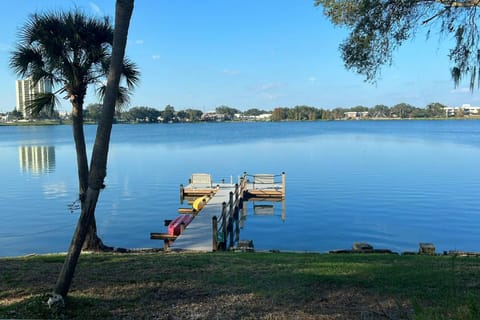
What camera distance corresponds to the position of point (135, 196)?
1018 inches

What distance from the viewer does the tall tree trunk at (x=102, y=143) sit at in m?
4.79

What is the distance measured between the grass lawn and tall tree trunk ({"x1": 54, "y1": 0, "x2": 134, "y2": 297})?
0.56m

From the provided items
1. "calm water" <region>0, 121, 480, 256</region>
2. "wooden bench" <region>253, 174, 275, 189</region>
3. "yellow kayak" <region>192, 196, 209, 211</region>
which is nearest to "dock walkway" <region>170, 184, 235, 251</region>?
"yellow kayak" <region>192, 196, 209, 211</region>

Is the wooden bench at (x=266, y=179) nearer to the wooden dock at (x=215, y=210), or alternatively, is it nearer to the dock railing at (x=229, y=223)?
the wooden dock at (x=215, y=210)

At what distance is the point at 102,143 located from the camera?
4852mm

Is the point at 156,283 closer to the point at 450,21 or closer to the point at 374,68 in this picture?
the point at 374,68

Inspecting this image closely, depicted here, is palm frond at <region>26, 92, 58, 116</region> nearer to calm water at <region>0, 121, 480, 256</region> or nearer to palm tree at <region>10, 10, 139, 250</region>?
palm tree at <region>10, 10, 139, 250</region>

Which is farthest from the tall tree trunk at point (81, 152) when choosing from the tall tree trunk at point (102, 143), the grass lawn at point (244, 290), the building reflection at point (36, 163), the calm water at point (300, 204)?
the building reflection at point (36, 163)

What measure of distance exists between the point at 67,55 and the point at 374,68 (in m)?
7.37

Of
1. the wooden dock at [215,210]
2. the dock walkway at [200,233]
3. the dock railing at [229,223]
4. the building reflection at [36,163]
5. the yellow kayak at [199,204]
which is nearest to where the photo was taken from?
the dock walkway at [200,233]

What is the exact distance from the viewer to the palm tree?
33.4 ft

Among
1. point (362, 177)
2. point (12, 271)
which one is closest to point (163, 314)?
point (12, 271)

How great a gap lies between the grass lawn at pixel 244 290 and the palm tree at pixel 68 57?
4196mm

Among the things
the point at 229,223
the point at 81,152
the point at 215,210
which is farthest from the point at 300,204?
the point at 81,152
